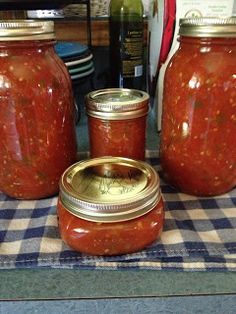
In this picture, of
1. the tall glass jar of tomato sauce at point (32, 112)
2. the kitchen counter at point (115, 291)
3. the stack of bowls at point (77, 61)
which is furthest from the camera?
the stack of bowls at point (77, 61)

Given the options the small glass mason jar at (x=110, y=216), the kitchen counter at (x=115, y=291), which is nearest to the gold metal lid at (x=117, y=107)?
the small glass mason jar at (x=110, y=216)

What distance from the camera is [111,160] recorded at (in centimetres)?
50

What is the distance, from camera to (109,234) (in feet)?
1.32

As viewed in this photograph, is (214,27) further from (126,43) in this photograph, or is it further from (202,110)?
(126,43)

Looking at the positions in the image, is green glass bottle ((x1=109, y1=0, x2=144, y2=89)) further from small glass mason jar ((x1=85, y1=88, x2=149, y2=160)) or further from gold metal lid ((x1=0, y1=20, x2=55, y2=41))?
gold metal lid ((x1=0, y1=20, x2=55, y2=41))

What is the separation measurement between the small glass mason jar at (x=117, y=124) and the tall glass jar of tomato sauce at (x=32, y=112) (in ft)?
0.13

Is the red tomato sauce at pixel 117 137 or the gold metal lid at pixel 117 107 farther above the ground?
the gold metal lid at pixel 117 107

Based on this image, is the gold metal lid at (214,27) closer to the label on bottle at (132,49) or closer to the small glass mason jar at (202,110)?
the small glass mason jar at (202,110)

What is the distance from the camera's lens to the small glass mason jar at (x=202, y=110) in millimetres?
466

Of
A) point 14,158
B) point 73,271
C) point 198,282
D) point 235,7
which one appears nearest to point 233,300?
point 198,282

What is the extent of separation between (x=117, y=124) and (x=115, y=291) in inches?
10.4

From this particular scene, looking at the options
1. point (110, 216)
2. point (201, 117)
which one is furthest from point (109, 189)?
point (201, 117)

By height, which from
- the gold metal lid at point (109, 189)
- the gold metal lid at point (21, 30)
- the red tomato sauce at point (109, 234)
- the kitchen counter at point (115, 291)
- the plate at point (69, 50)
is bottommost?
the kitchen counter at point (115, 291)

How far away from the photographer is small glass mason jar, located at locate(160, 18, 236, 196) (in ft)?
1.53
